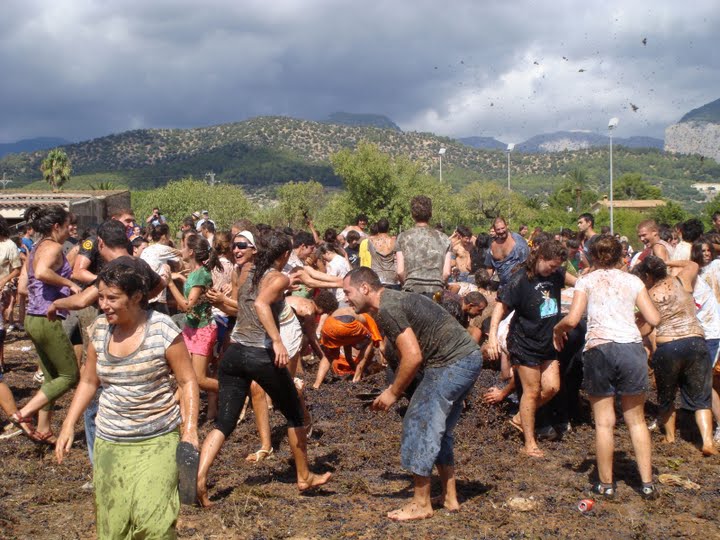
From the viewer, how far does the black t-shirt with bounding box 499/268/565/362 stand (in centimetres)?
636

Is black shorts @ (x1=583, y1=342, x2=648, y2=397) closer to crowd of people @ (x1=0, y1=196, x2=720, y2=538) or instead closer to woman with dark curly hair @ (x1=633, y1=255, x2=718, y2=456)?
crowd of people @ (x1=0, y1=196, x2=720, y2=538)

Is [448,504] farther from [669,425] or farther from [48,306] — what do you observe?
[48,306]

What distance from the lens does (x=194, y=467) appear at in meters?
3.69

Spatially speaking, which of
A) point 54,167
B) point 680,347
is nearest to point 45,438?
point 680,347

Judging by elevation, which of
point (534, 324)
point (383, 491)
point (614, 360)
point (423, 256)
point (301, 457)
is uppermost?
point (423, 256)

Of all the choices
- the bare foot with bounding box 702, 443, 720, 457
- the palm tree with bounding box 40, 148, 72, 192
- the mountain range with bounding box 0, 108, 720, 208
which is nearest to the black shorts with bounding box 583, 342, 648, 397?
the bare foot with bounding box 702, 443, 720, 457

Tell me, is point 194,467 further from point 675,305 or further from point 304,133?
point 304,133

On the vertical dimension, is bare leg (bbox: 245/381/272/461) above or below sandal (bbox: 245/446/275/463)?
above

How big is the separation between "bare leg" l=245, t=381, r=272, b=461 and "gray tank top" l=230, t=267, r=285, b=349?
0.90 metres

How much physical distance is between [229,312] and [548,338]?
280cm

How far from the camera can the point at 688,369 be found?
6.53 meters

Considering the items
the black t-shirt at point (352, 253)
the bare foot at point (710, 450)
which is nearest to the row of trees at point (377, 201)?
the black t-shirt at point (352, 253)

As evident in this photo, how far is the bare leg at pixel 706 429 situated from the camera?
6.42m

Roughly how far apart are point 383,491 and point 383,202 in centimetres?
5116
